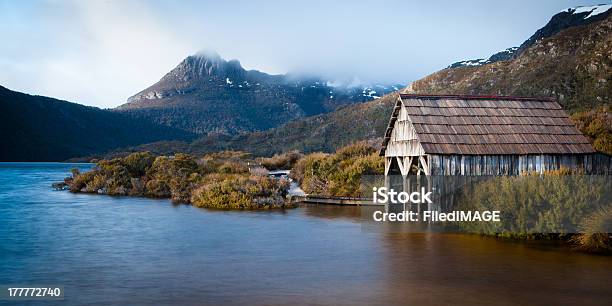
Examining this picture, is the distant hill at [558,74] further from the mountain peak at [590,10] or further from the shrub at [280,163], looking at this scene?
the mountain peak at [590,10]

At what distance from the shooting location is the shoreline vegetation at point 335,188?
17.0m

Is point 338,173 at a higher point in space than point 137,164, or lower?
lower

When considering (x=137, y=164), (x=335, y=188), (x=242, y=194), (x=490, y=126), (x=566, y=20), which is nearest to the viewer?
(x=490, y=126)

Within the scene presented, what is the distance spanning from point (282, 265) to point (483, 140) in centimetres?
881

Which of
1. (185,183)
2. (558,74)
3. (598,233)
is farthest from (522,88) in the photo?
(598,233)

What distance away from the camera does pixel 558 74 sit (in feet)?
193

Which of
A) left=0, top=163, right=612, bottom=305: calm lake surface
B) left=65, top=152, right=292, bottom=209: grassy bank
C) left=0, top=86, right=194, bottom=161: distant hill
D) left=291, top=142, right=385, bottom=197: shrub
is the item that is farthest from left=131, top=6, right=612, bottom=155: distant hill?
left=0, top=86, right=194, bottom=161: distant hill

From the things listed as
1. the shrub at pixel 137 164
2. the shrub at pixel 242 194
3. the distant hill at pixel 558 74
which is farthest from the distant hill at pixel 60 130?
the shrub at pixel 242 194

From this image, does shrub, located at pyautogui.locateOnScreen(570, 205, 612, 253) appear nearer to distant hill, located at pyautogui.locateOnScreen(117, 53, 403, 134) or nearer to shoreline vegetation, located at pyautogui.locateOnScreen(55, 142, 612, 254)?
shoreline vegetation, located at pyautogui.locateOnScreen(55, 142, 612, 254)

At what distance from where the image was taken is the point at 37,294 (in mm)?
12609

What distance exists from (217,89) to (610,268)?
15607 cm

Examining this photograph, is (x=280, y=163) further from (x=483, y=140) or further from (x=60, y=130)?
(x=60, y=130)

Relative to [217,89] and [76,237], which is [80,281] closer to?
[76,237]

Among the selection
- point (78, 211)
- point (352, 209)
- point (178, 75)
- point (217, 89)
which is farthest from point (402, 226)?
point (178, 75)
